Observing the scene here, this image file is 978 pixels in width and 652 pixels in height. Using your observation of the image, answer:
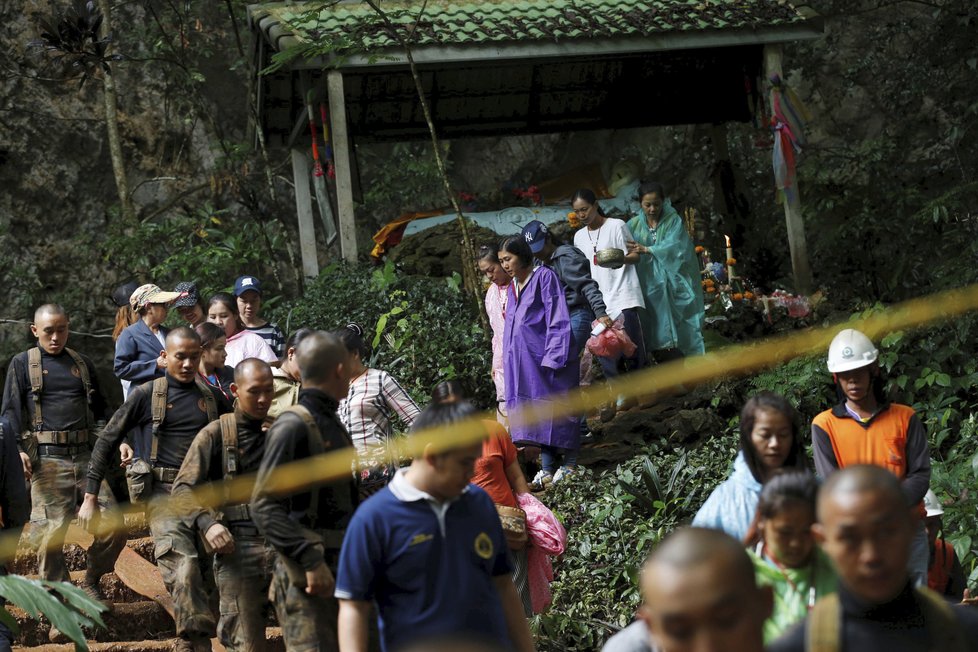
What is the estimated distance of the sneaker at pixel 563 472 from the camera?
32.8 feet

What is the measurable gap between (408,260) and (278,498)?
1051cm

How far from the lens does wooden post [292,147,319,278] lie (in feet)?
53.3

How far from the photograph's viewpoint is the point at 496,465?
22.4 feet

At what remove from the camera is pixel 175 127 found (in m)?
22.2

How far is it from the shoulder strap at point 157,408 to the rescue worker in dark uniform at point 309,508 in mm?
1945

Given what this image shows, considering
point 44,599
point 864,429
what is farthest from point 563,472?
point 44,599

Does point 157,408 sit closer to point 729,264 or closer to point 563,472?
point 563,472

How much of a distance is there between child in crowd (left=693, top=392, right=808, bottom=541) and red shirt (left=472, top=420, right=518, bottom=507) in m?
1.90

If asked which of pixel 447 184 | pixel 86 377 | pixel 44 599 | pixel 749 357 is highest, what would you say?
pixel 447 184

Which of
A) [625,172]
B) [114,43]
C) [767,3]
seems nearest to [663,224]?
[767,3]

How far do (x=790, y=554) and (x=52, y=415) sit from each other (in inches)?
235

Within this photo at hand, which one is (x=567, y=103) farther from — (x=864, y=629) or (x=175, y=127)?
(x=864, y=629)

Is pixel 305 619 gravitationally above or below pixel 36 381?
below

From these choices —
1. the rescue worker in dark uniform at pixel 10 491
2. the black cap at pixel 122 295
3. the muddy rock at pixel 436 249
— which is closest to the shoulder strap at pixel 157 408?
the rescue worker in dark uniform at pixel 10 491
